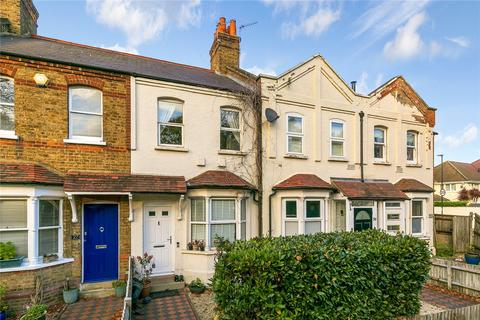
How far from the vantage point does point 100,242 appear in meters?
8.59

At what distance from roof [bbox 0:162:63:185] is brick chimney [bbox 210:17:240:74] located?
28.6 ft

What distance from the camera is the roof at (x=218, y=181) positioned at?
9.35m

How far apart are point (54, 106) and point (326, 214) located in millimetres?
10561

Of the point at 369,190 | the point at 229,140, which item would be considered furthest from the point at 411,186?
the point at 229,140

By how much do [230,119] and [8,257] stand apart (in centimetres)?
802

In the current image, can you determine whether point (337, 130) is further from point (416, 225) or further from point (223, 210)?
point (223, 210)

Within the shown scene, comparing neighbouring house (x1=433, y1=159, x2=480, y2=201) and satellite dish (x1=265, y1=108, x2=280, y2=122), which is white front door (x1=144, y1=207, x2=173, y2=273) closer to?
satellite dish (x1=265, y1=108, x2=280, y2=122)

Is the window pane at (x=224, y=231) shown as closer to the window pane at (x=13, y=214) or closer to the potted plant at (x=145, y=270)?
the potted plant at (x=145, y=270)

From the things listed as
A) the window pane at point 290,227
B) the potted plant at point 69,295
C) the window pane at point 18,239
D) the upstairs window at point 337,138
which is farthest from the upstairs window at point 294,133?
the window pane at point 18,239

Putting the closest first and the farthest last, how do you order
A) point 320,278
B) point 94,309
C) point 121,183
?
1. point 320,278
2. point 94,309
3. point 121,183

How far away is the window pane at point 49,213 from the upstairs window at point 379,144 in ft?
44.5

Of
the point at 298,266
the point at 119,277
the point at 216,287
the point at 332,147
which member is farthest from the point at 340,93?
the point at 119,277

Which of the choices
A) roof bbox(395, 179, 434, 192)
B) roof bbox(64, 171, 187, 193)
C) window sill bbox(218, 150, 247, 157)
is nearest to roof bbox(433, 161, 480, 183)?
roof bbox(395, 179, 434, 192)

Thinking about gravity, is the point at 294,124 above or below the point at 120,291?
above
